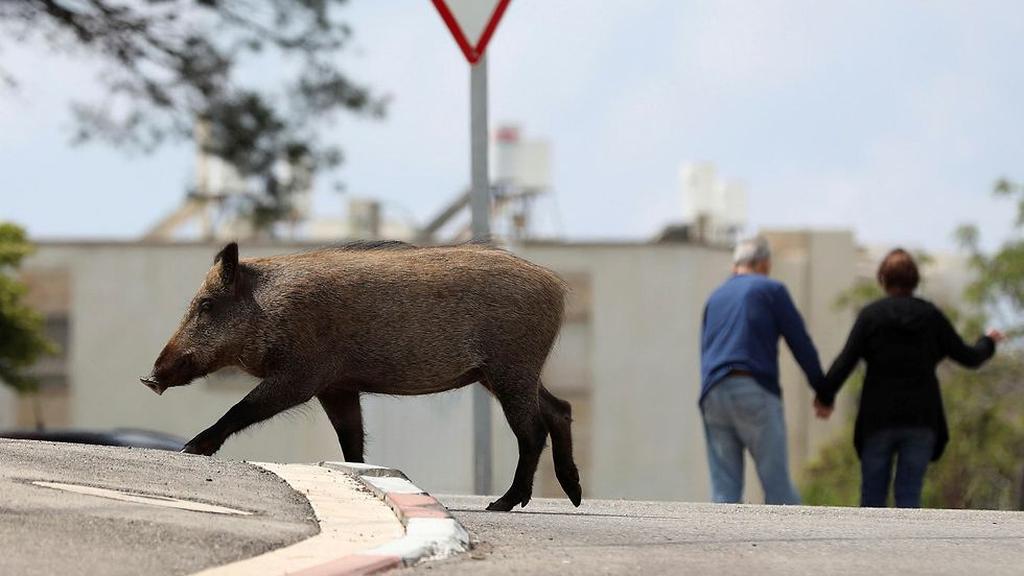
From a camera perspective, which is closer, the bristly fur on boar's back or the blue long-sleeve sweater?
the bristly fur on boar's back

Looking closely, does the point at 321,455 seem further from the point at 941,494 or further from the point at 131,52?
the point at 131,52

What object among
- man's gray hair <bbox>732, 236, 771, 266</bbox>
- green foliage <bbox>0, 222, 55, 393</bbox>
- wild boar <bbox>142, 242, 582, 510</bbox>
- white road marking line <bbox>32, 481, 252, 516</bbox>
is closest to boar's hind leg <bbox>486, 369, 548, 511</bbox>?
wild boar <bbox>142, 242, 582, 510</bbox>

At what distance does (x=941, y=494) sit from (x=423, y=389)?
78.4 feet

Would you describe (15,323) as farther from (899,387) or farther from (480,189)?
(899,387)

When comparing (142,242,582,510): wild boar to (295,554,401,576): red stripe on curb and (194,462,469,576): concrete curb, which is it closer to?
(194,462,469,576): concrete curb

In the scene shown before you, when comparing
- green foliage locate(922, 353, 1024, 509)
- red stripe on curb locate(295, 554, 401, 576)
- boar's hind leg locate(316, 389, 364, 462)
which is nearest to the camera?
red stripe on curb locate(295, 554, 401, 576)

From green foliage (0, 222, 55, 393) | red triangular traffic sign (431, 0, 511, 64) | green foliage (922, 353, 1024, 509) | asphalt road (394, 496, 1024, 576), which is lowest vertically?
green foliage (922, 353, 1024, 509)

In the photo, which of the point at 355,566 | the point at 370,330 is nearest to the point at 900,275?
the point at 370,330

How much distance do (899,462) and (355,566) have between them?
537 centimetres

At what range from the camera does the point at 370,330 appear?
806 centimetres

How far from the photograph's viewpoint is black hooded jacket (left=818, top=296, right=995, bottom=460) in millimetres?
10477

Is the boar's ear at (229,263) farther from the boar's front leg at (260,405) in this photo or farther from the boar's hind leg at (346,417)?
the boar's hind leg at (346,417)

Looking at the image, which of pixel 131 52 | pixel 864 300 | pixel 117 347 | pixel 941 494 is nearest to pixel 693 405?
pixel 864 300

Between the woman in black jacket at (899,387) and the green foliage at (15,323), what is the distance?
581 inches
